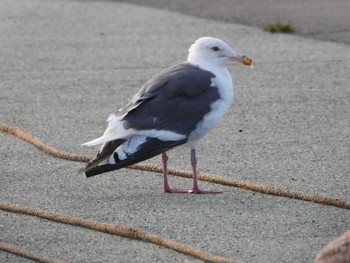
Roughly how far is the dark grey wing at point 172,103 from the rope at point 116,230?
0.81 m

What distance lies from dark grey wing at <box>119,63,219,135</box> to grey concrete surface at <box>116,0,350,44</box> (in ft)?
16.2

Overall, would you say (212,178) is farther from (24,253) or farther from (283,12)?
(283,12)

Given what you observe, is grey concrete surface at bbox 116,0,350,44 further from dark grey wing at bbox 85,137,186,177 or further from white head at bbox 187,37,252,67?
dark grey wing at bbox 85,137,186,177

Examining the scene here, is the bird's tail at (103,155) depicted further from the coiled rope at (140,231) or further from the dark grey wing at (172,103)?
the coiled rope at (140,231)

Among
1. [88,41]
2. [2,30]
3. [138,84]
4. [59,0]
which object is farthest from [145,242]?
[59,0]

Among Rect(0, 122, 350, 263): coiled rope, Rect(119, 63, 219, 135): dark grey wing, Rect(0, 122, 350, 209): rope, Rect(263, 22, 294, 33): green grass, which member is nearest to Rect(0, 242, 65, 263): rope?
Rect(0, 122, 350, 263): coiled rope

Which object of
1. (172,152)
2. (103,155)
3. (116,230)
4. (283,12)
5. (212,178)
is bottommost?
(283,12)

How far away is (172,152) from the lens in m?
8.30

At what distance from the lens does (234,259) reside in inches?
232

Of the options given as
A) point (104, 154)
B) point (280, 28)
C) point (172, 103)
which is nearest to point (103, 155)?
point (104, 154)

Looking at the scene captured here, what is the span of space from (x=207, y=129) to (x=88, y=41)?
520 centimetres

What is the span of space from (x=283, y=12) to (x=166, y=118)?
21.2ft

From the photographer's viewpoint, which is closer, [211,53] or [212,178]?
[212,178]

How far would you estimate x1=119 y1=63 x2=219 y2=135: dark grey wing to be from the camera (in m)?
7.05
